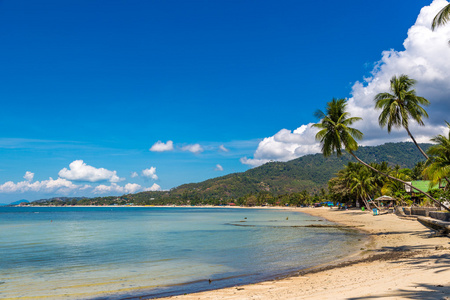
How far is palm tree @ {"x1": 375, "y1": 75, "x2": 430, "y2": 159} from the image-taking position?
20438 mm

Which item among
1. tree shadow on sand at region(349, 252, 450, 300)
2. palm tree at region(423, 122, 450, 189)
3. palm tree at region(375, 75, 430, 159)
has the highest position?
palm tree at region(375, 75, 430, 159)

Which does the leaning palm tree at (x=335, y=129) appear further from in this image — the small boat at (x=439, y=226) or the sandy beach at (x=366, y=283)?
the sandy beach at (x=366, y=283)

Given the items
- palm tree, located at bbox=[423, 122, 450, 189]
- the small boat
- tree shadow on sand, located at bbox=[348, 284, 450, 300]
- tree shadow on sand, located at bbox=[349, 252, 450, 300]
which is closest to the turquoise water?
tree shadow on sand, located at bbox=[349, 252, 450, 300]

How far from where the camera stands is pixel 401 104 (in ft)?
67.6

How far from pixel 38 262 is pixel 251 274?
12.0 m

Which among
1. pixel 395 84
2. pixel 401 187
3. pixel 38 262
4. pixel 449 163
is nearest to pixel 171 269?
pixel 38 262

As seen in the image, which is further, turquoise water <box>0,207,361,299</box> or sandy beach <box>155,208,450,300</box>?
turquoise water <box>0,207,361,299</box>

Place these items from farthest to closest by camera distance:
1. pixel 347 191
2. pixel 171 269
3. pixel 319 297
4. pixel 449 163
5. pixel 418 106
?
pixel 347 191 → pixel 418 106 → pixel 449 163 → pixel 171 269 → pixel 319 297

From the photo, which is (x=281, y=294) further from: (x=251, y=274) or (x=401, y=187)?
(x=401, y=187)

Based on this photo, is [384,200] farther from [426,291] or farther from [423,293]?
[423,293]

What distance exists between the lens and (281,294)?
838 centimetres

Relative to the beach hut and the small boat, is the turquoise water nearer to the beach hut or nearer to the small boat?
the small boat

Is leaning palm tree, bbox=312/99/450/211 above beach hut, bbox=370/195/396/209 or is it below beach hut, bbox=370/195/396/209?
above

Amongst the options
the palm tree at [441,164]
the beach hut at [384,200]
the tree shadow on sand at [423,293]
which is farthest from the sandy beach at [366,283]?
the beach hut at [384,200]
